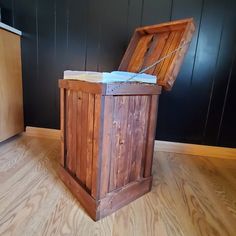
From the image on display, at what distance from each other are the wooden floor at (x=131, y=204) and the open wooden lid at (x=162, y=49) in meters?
0.53

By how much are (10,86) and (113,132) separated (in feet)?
3.46

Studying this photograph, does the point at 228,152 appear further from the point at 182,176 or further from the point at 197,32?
the point at 197,32

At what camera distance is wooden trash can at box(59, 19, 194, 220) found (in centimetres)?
71

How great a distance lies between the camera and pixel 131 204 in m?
0.85

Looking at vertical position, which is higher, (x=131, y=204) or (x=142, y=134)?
(x=142, y=134)

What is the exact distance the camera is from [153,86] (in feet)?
2.68

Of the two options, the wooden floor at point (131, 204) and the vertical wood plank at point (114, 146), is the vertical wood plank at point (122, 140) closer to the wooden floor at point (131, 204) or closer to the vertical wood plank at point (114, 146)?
the vertical wood plank at point (114, 146)

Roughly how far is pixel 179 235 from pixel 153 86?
1.88 feet

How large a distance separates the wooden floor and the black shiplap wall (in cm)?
33

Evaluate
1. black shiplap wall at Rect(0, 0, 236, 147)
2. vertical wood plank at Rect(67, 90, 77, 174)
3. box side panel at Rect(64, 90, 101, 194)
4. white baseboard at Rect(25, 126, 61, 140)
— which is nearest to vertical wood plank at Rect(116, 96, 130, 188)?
box side panel at Rect(64, 90, 101, 194)

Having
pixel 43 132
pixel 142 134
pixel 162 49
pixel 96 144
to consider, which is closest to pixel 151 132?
pixel 142 134

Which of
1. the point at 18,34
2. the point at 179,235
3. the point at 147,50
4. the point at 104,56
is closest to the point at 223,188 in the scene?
the point at 179,235

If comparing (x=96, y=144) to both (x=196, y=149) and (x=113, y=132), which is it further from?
(x=196, y=149)

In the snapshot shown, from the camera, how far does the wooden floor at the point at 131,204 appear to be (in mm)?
705
